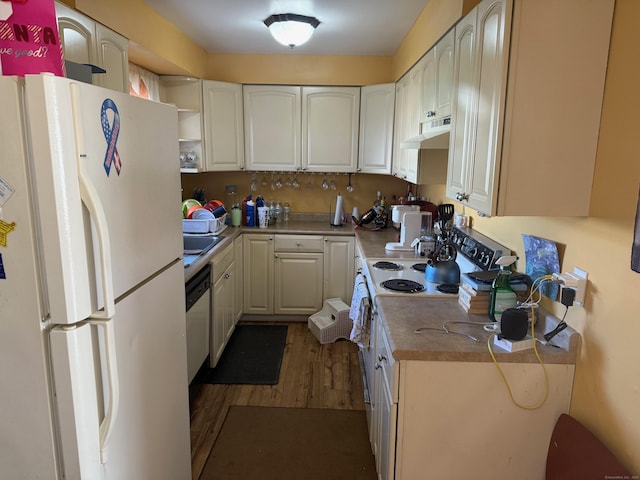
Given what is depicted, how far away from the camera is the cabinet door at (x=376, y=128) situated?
3756 mm

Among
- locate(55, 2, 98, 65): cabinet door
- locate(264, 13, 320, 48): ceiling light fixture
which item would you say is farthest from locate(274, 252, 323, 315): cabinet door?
locate(55, 2, 98, 65): cabinet door

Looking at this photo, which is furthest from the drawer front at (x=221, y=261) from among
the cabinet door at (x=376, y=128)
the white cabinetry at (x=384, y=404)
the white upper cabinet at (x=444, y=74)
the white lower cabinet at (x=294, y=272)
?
the white upper cabinet at (x=444, y=74)

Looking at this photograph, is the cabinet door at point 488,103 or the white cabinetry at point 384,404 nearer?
the cabinet door at point 488,103

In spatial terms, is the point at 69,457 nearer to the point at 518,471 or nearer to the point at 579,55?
the point at 518,471

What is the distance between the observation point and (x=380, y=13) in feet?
9.26

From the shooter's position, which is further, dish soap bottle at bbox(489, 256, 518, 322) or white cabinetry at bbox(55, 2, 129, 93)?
white cabinetry at bbox(55, 2, 129, 93)

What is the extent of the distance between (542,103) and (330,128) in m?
2.65

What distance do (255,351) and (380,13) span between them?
257 centimetres

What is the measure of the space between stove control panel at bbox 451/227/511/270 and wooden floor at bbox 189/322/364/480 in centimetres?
118

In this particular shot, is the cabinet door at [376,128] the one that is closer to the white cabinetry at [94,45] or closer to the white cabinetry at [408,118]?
the white cabinetry at [408,118]

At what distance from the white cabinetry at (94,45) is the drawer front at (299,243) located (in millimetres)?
1838

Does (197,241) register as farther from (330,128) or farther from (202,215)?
(330,128)

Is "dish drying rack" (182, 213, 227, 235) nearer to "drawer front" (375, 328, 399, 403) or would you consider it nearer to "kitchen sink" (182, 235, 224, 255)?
"kitchen sink" (182, 235, 224, 255)

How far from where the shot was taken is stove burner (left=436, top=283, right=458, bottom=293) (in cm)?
212
